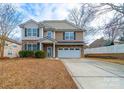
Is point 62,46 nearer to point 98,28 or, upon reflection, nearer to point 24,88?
point 98,28

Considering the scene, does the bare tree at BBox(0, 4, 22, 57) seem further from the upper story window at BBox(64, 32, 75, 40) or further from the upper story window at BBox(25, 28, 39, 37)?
the upper story window at BBox(64, 32, 75, 40)

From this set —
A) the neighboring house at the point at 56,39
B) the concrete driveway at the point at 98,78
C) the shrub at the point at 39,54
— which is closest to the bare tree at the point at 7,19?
the neighboring house at the point at 56,39

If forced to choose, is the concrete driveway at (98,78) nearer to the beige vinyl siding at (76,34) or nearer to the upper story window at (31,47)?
the upper story window at (31,47)

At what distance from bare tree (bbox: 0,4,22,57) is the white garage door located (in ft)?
27.2

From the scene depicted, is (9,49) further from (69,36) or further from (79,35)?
(79,35)

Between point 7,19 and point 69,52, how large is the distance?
11052 millimetres

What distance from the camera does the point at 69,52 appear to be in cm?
3256

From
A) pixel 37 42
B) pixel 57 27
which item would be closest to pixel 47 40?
pixel 37 42

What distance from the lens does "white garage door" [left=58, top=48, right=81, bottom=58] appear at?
107 feet

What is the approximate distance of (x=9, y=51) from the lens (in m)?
38.7

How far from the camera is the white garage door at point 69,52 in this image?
1278 inches

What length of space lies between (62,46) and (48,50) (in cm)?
237

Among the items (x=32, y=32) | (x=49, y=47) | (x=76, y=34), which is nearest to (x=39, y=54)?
(x=49, y=47)

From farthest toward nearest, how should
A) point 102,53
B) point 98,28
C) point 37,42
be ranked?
point 102,53, point 37,42, point 98,28
